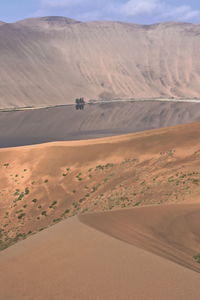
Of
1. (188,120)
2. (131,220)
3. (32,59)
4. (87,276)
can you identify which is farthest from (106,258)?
(32,59)

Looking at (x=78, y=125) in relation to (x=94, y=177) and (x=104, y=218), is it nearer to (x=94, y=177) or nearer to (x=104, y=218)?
(x=94, y=177)

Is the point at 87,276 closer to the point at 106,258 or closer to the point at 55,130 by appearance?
the point at 106,258

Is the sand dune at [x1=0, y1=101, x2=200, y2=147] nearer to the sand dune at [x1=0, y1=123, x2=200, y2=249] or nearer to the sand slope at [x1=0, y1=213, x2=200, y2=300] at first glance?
the sand dune at [x1=0, y1=123, x2=200, y2=249]

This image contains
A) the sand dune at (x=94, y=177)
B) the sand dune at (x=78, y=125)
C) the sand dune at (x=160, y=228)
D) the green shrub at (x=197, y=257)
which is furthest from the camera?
the sand dune at (x=78, y=125)

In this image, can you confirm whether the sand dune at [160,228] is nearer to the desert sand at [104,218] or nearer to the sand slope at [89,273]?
the desert sand at [104,218]

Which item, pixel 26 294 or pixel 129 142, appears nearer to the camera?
pixel 26 294

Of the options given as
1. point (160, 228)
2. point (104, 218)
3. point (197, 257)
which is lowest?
point (197, 257)

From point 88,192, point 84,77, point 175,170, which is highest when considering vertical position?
point 84,77

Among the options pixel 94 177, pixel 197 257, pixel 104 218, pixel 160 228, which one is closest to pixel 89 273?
pixel 104 218

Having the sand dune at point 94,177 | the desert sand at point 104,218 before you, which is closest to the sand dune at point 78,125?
the sand dune at point 94,177
